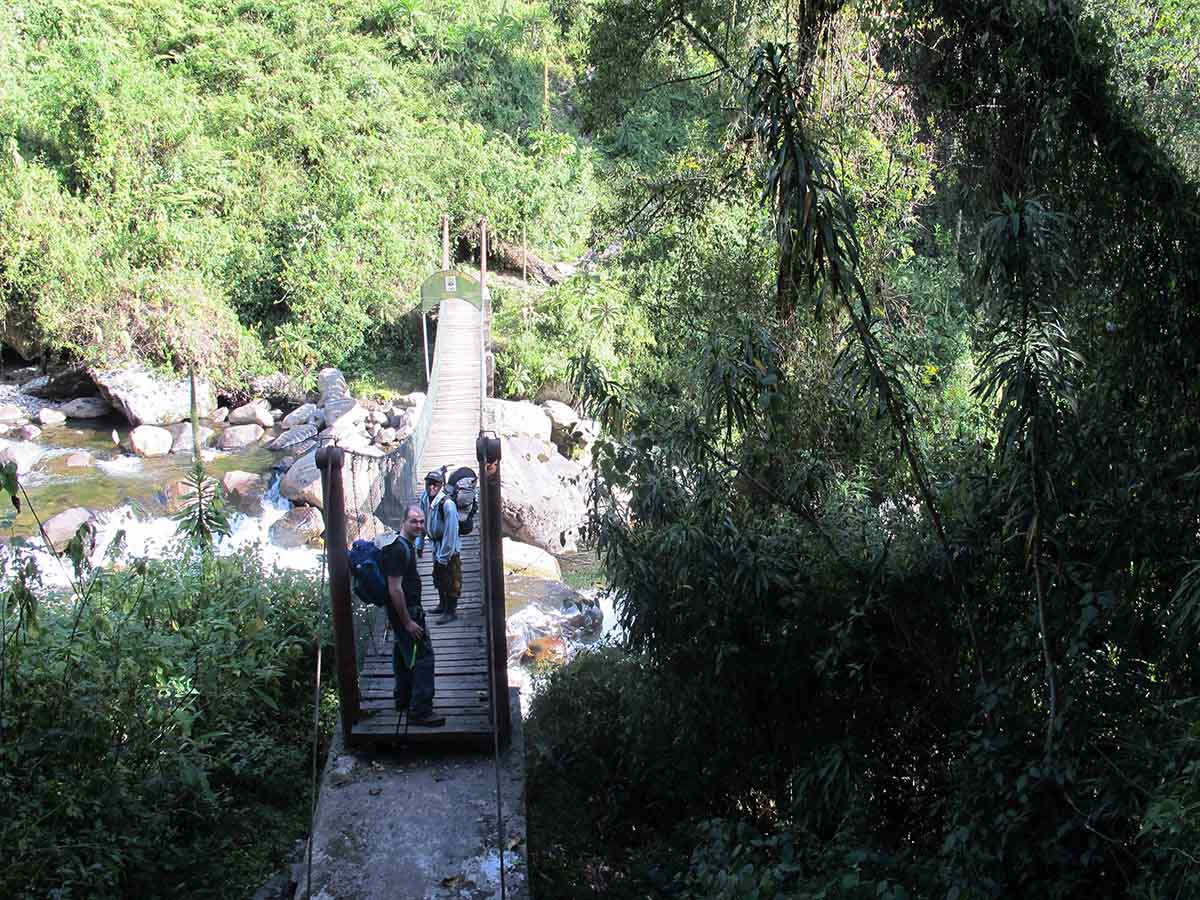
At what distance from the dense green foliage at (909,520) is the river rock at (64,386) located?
8.33m

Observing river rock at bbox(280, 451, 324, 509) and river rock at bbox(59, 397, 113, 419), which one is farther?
river rock at bbox(59, 397, 113, 419)

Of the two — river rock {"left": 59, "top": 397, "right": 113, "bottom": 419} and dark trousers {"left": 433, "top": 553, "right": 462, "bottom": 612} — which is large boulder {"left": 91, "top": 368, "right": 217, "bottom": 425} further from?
dark trousers {"left": 433, "top": 553, "right": 462, "bottom": 612}

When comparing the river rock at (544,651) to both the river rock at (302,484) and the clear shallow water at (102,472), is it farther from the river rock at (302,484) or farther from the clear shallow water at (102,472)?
the clear shallow water at (102,472)

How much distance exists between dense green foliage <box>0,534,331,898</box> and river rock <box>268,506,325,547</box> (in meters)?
3.57

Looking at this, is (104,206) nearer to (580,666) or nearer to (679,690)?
(580,666)

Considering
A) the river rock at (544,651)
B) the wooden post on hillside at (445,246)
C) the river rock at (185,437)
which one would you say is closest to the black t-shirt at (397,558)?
the river rock at (544,651)

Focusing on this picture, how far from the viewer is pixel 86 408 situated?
10891mm

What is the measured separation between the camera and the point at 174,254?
1226cm

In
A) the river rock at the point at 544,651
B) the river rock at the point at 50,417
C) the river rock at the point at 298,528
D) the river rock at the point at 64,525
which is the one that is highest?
the river rock at the point at 50,417

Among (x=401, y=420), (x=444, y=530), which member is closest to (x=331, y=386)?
(x=401, y=420)

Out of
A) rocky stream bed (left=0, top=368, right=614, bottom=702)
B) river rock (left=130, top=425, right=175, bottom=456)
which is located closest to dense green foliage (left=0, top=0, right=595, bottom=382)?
rocky stream bed (left=0, top=368, right=614, bottom=702)

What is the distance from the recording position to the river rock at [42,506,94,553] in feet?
24.1

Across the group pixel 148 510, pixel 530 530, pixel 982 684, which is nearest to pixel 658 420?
pixel 982 684

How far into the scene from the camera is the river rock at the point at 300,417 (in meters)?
11.1
